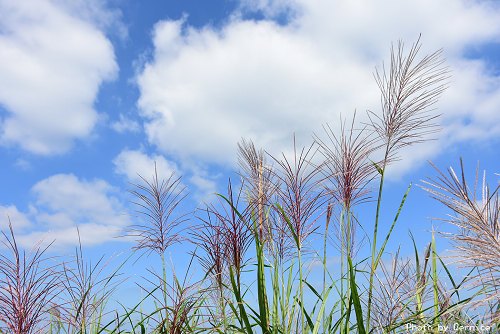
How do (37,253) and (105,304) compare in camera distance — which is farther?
(105,304)

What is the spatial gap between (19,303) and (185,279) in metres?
0.92

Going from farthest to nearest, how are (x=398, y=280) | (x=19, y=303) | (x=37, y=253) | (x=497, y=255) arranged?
(x=398, y=280)
(x=37, y=253)
(x=19, y=303)
(x=497, y=255)

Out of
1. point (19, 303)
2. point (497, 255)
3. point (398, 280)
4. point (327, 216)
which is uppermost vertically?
point (327, 216)

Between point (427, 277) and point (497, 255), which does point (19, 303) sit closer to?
point (497, 255)

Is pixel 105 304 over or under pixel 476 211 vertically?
over

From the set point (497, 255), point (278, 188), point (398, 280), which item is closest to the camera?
point (497, 255)

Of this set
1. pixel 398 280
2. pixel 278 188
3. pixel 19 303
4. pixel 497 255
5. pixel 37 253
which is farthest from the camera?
pixel 398 280

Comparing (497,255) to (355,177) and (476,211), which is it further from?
(355,177)

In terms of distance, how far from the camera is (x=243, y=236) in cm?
280

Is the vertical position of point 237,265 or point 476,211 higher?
point 237,265

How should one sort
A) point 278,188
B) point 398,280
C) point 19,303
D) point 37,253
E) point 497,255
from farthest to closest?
point 398,280 → point 278,188 → point 37,253 → point 19,303 → point 497,255

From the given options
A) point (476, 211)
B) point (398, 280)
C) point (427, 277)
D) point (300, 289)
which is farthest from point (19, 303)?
point (427, 277)

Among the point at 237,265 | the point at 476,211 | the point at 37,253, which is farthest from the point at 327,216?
the point at 37,253

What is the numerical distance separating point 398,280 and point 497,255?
1683 mm
